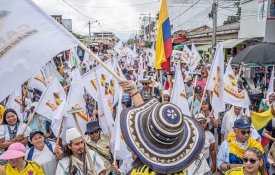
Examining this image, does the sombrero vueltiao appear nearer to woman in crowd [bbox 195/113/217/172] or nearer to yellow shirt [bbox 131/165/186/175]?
yellow shirt [bbox 131/165/186/175]

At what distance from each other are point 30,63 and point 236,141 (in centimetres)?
298

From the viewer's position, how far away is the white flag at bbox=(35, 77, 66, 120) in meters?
5.35

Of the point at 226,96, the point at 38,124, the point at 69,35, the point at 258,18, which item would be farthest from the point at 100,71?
the point at 258,18

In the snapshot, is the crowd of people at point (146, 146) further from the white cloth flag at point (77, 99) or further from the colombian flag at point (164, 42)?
the colombian flag at point (164, 42)

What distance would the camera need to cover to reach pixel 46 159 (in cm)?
414

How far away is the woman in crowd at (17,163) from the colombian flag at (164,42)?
2.27 m

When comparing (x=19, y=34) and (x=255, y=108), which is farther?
(x=255, y=108)

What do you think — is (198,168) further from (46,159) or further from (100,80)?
(100,80)

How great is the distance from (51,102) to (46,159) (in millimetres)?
1537

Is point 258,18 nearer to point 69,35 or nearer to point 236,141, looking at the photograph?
point 236,141

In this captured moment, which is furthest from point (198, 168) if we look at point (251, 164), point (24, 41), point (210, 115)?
point (210, 115)

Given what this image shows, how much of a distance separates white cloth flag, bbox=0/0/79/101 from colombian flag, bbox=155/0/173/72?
90.3 inches

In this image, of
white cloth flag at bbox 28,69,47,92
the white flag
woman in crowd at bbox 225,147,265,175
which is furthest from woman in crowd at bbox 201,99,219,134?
white cloth flag at bbox 28,69,47,92

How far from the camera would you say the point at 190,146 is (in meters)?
2.06
